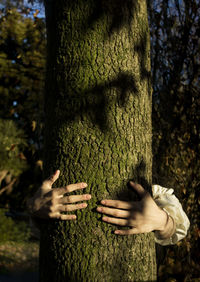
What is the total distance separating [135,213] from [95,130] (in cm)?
48

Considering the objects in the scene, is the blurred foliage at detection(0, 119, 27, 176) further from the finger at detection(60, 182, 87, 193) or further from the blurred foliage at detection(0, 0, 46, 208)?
the finger at detection(60, 182, 87, 193)

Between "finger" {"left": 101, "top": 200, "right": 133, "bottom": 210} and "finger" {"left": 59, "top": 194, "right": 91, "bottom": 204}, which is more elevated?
"finger" {"left": 59, "top": 194, "right": 91, "bottom": 204}

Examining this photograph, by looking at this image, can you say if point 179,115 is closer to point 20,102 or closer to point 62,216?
point 62,216

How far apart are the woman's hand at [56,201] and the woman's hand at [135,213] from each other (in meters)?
0.13

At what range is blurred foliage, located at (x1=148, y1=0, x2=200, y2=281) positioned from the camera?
11.2ft

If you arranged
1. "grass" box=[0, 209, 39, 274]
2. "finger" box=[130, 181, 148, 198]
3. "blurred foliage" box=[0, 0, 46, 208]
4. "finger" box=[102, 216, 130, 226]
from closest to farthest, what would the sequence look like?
"finger" box=[102, 216, 130, 226] < "finger" box=[130, 181, 148, 198] < "grass" box=[0, 209, 39, 274] < "blurred foliage" box=[0, 0, 46, 208]

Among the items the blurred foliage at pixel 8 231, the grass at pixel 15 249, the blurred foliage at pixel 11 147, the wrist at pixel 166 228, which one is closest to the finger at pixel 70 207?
the wrist at pixel 166 228

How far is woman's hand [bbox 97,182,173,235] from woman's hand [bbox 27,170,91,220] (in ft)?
0.41

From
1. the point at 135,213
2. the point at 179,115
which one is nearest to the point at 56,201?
the point at 135,213

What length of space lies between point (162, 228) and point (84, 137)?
2.36ft

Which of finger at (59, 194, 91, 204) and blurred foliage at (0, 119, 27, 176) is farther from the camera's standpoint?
blurred foliage at (0, 119, 27, 176)

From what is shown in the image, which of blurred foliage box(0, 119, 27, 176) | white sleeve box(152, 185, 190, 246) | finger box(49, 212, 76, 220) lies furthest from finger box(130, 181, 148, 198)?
blurred foliage box(0, 119, 27, 176)

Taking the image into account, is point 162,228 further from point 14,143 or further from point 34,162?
point 34,162

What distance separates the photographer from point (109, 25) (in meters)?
1.59
